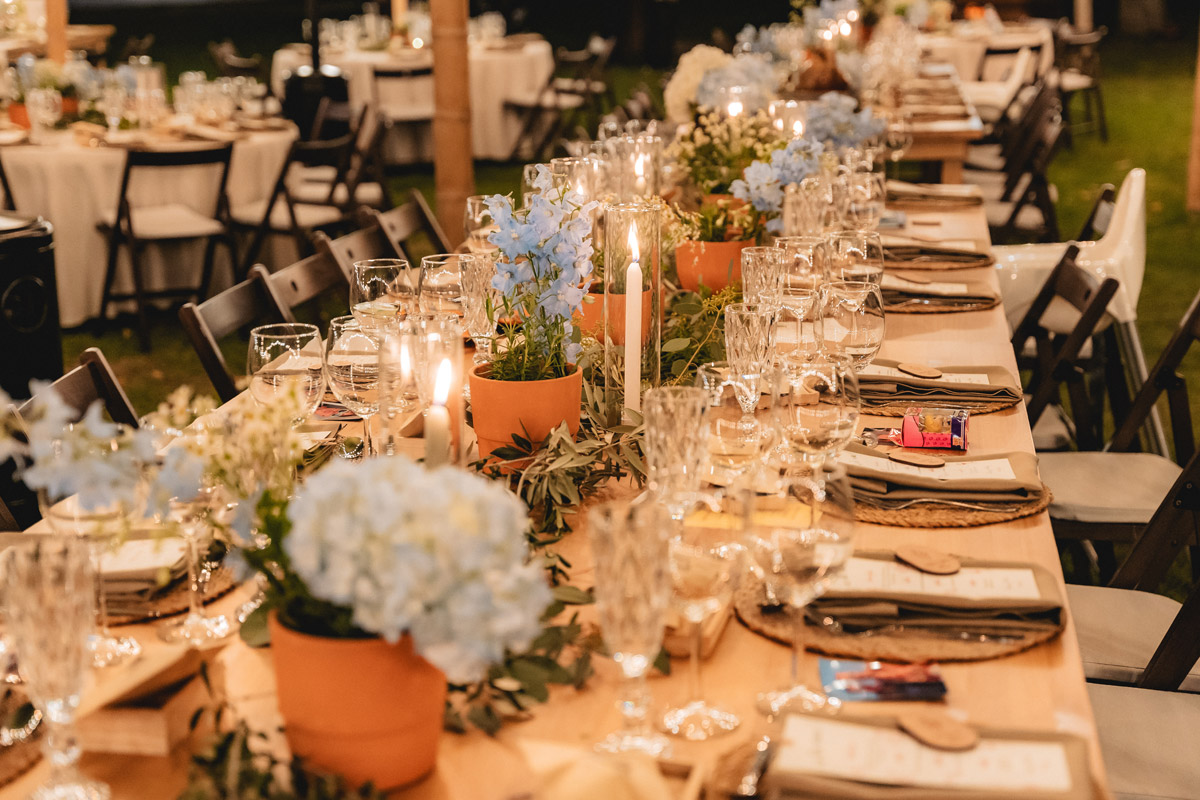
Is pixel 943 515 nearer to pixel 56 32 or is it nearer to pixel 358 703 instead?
pixel 358 703

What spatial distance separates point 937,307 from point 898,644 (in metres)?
1.57

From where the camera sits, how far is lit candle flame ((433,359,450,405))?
1.31 m

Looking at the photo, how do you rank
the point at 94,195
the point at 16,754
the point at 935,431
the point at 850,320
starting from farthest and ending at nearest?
the point at 94,195
the point at 850,320
the point at 935,431
the point at 16,754

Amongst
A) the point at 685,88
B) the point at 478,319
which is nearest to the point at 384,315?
the point at 478,319

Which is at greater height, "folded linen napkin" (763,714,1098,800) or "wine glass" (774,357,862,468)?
"wine glass" (774,357,862,468)

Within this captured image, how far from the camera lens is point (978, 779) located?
110 cm

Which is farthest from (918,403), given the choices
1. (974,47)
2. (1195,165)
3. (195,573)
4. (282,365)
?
(974,47)

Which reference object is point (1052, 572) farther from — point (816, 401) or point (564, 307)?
point (564, 307)

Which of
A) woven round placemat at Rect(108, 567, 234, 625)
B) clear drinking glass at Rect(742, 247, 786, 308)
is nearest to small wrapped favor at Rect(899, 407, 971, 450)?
clear drinking glass at Rect(742, 247, 786, 308)

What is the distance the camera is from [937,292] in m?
2.84

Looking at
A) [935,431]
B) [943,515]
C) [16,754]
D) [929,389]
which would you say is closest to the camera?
[16,754]

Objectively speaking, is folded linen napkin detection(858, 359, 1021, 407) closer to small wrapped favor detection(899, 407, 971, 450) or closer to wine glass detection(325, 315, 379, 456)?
small wrapped favor detection(899, 407, 971, 450)

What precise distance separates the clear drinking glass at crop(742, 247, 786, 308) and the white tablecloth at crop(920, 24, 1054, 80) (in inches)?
303

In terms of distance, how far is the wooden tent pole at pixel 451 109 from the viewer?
5.34 metres
